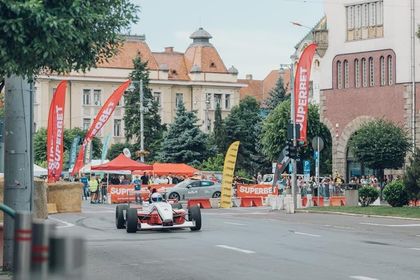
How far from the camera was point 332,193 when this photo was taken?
191 ft

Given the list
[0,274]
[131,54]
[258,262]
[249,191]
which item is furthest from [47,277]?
[131,54]

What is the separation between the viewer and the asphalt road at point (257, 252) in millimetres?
16812

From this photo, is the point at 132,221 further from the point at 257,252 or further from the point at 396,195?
the point at 396,195

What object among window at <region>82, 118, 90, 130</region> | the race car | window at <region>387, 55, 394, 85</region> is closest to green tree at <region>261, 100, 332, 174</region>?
window at <region>387, 55, 394, 85</region>

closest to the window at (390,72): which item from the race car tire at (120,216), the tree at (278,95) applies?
the race car tire at (120,216)

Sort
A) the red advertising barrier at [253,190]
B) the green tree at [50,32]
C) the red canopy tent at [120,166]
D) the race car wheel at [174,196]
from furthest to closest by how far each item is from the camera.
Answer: the race car wheel at [174,196], the red canopy tent at [120,166], the red advertising barrier at [253,190], the green tree at [50,32]

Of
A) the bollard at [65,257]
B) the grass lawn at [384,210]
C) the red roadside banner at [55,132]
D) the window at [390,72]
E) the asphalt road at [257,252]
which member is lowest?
the asphalt road at [257,252]

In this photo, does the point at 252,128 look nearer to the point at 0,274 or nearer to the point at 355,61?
the point at 355,61

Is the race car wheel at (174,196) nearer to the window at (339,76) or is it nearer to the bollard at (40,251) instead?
the window at (339,76)

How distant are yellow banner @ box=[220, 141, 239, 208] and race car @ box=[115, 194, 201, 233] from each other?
794 inches

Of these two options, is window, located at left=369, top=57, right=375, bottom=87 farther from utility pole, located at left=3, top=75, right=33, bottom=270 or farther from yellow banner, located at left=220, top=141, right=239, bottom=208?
utility pole, located at left=3, top=75, right=33, bottom=270

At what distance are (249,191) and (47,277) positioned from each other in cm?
5189

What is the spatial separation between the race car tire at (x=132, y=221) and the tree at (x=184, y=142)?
67191mm

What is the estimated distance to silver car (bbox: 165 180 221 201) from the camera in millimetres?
59000
